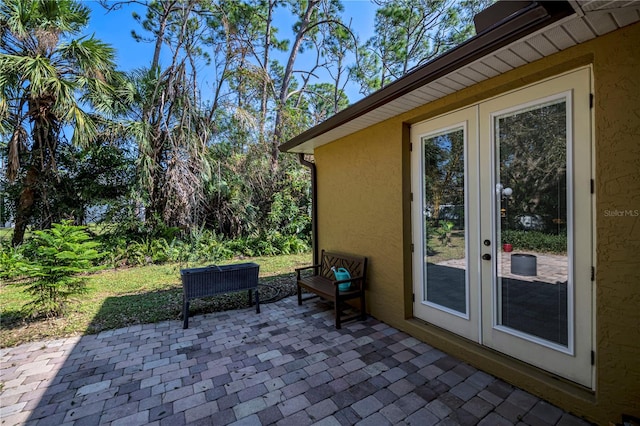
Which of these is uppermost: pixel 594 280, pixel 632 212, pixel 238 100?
pixel 238 100

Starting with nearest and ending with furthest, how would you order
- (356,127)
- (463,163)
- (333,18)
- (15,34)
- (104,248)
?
(463,163)
(356,127)
(15,34)
(104,248)
(333,18)

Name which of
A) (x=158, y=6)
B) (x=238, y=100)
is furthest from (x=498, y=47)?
(x=158, y=6)

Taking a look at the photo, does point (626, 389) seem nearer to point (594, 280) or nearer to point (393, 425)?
point (594, 280)

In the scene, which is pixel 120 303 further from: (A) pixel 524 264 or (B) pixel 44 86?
(A) pixel 524 264

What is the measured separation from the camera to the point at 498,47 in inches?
75.8

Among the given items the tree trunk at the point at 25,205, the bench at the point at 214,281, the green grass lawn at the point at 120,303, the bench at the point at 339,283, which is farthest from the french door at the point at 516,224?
the tree trunk at the point at 25,205

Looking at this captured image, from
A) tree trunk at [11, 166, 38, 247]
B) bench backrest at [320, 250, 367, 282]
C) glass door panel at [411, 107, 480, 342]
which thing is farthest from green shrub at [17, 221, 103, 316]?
glass door panel at [411, 107, 480, 342]

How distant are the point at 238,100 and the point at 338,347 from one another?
759 cm

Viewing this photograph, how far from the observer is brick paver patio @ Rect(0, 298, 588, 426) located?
2023mm

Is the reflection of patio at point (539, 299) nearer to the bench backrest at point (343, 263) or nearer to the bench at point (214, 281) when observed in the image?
the bench backrest at point (343, 263)

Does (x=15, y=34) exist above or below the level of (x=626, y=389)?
above

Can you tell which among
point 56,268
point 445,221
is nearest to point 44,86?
point 56,268

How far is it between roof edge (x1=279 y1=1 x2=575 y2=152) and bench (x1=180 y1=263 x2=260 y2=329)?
277cm

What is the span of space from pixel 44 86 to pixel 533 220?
8.31 m
